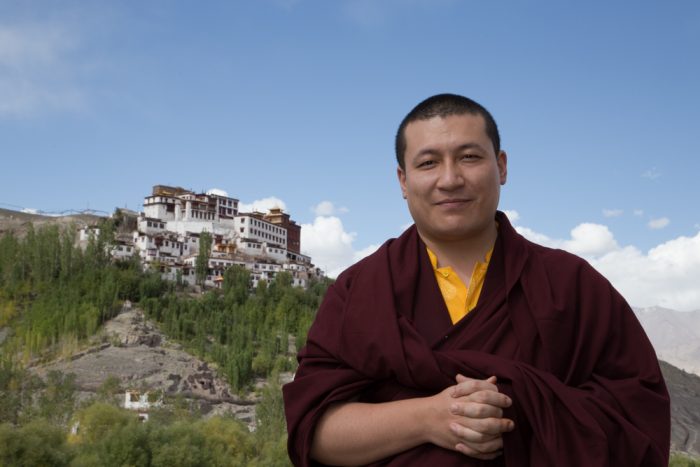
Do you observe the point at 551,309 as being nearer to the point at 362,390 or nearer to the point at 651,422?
the point at 651,422

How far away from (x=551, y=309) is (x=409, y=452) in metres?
0.41

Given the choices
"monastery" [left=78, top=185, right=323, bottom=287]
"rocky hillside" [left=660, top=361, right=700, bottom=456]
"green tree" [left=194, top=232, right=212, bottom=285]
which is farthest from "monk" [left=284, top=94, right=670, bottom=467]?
"monastery" [left=78, top=185, right=323, bottom=287]

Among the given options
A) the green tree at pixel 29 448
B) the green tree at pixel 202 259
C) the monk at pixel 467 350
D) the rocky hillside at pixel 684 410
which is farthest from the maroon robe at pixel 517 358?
the green tree at pixel 202 259

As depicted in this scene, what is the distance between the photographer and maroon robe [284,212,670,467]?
4.06 ft

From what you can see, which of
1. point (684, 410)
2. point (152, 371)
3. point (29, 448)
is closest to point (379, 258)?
point (29, 448)

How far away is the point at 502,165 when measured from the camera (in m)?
1.48

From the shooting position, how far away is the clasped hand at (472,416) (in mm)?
1188

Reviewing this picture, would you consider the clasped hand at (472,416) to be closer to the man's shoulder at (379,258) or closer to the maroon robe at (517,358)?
the maroon robe at (517,358)

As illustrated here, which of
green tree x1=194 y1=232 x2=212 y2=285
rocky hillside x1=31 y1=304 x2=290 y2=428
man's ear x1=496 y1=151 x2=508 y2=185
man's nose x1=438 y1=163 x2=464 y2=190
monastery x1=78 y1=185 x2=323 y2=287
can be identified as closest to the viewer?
man's nose x1=438 y1=163 x2=464 y2=190

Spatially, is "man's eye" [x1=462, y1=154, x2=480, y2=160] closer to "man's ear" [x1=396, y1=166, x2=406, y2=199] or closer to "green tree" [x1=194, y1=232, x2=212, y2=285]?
"man's ear" [x1=396, y1=166, x2=406, y2=199]

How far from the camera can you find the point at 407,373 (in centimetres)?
129

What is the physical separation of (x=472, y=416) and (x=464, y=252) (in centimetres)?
41

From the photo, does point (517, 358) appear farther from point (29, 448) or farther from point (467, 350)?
point (29, 448)

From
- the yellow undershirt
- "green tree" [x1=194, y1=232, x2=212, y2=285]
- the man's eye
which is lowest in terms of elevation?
the yellow undershirt
